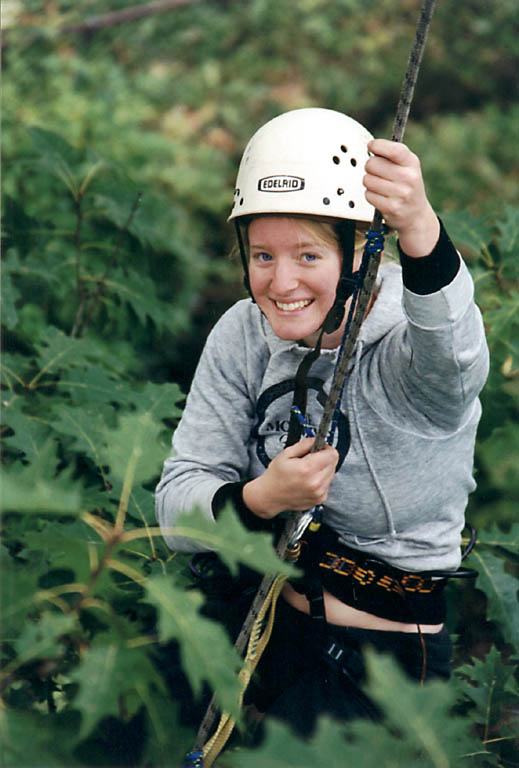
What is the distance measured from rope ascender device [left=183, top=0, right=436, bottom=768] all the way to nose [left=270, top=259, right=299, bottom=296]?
0.09 metres

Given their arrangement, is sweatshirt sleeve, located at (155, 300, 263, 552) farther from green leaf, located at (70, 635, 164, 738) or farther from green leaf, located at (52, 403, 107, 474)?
green leaf, located at (70, 635, 164, 738)

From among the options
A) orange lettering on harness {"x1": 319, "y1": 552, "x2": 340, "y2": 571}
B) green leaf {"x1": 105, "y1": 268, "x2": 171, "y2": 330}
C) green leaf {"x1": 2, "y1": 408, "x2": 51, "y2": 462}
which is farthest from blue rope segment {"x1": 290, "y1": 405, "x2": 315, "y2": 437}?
green leaf {"x1": 105, "y1": 268, "x2": 171, "y2": 330}

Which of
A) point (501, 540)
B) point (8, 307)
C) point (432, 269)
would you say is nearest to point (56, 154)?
point (8, 307)

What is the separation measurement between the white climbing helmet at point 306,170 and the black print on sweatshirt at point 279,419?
1.13 ft

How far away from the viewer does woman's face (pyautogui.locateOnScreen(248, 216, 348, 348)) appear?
1.54 meters

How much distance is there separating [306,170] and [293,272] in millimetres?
200

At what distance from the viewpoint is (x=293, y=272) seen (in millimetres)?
1529

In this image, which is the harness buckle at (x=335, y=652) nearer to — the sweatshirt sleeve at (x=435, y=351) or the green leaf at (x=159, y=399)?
the sweatshirt sleeve at (x=435, y=351)

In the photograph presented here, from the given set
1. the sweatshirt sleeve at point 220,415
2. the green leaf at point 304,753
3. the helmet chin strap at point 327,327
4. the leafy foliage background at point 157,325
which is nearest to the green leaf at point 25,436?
the leafy foliage background at point 157,325

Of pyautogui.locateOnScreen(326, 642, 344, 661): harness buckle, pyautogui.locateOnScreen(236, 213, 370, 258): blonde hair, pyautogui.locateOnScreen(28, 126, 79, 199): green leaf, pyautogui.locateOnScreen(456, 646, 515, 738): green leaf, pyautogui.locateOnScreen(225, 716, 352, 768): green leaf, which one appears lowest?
pyautogui.locateOnScreen(456, 646, 515, 738): green leaf

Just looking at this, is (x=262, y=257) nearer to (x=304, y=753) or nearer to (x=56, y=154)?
(x=304, y=753)

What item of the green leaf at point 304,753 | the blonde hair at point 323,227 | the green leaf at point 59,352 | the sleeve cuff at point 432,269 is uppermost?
the blonde hair at point 323,227

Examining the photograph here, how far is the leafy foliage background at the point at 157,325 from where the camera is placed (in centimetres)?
92

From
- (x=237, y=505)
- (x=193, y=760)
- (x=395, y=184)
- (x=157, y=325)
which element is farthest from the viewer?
(x=157, y=325)
